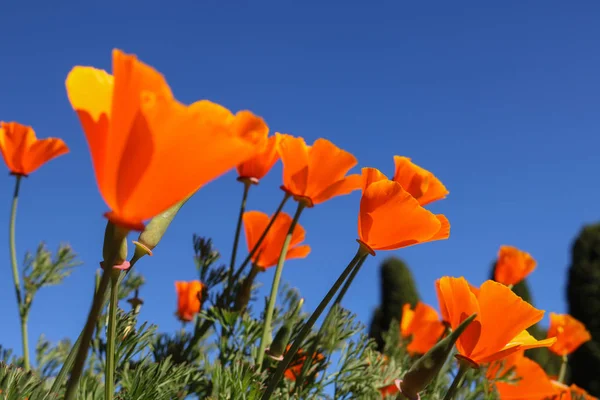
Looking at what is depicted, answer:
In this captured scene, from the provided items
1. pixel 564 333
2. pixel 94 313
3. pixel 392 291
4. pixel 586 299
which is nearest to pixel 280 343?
pixel 94 313

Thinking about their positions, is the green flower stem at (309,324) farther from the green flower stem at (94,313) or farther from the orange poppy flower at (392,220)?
the green flower stem at (94,313)

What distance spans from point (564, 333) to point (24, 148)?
1.75 meters

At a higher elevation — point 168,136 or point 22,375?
point 168,136

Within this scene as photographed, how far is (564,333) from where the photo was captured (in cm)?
193

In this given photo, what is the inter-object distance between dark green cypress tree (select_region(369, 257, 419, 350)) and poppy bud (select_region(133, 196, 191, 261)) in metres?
13.5

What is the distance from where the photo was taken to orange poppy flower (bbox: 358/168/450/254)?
81 centimetres

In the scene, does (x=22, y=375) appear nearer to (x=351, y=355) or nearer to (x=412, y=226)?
(x=412, y=226)

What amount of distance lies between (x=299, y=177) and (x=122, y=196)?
665 mm

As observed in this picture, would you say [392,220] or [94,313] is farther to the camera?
[392,220]

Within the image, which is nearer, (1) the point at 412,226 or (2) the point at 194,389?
(1) the point at 412,226

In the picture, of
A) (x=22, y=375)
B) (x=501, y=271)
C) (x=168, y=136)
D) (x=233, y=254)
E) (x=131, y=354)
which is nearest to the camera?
(x=168, y=136)

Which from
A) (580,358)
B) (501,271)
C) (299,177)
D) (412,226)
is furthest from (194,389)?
(580,358)

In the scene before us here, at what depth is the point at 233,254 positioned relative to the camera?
1.21 meters

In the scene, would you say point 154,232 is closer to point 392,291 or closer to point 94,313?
point 94,313
